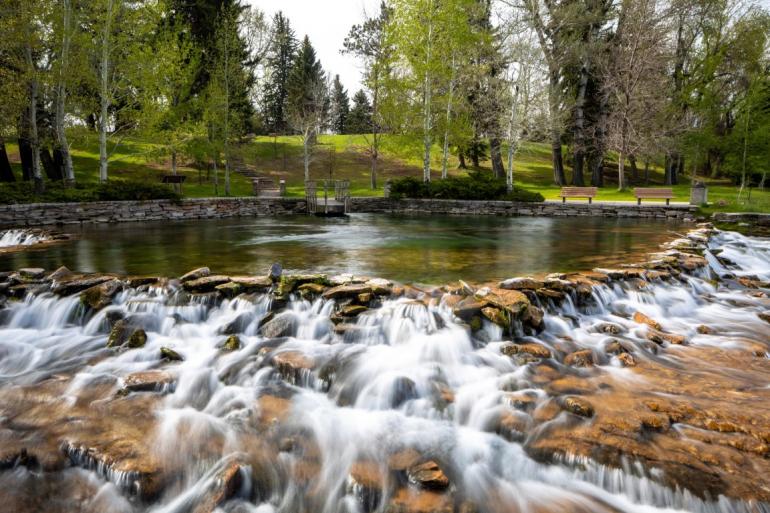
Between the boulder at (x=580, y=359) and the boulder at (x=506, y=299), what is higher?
the boulder at (x=506, y=299)

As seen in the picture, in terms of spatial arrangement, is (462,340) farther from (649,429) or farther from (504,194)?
(504,194)

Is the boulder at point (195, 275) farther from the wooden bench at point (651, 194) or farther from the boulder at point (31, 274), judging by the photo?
the wooden bench at point (651, 194)

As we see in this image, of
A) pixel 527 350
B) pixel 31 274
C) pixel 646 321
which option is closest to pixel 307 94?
pixel 31 274

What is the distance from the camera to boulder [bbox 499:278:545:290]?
816 centimetres

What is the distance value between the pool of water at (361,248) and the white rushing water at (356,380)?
2023 mm

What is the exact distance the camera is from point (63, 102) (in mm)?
21203

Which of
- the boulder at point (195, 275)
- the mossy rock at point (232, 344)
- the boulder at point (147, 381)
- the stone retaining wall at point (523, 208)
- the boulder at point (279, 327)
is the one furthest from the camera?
the stone retaining wall at point (523, 208)

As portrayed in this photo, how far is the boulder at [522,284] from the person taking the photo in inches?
321

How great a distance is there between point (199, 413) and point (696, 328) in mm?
7525

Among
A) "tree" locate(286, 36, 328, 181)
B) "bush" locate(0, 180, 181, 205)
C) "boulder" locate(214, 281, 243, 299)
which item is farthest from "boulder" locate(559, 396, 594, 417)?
"tree" locate(286, 36, 328, 181)

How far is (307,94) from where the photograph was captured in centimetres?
4862

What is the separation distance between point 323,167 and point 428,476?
43495mm

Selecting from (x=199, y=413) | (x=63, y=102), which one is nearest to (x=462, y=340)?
(x=199, y=413)

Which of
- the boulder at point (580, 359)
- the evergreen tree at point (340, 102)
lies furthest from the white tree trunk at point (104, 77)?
the evergreen tree at point (340, 102)
